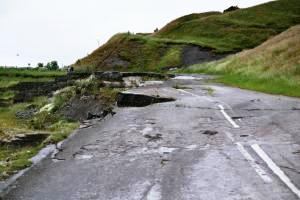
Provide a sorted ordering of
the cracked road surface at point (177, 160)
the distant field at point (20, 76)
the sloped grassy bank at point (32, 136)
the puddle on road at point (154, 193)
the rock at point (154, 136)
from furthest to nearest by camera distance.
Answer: the distant field at point (20, 76) → the rock at point (154, 136) → the sloped grassy bank at point (32, 136) → the cracked road surface at point (177, 160) → the puddle on road at point (154, 193)

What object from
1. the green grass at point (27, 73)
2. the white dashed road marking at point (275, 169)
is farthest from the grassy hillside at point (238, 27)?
the white dashed road marking at point (275, 169)

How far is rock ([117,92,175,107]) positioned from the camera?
2105cm

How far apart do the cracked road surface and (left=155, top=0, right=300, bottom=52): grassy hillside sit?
5916 centimetres

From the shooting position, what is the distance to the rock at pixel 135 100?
21.0 metres

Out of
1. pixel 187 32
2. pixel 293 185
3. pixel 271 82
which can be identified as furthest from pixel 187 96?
pixel 187 32

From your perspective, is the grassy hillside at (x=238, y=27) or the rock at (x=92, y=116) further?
the grassy hillside at (x=238, y=27)

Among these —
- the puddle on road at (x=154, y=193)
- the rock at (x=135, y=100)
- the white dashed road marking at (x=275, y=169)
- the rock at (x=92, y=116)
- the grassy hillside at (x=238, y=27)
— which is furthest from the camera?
the grassy hillside at (x=238, y=27)

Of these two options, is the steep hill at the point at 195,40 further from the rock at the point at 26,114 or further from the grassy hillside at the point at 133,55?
the rock at the point at 26,114

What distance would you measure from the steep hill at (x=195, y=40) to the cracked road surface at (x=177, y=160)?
52.7 m

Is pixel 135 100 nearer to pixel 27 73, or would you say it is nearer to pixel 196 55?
pixel 27 73

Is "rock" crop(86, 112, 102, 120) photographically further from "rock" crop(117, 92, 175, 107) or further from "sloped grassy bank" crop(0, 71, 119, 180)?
"rock" crop(117, 92, 175, 107)

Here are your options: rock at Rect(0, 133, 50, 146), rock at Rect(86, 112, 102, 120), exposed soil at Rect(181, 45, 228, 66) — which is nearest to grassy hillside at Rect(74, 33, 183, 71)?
exposed soil at Rect(181, 45, 228, 66)

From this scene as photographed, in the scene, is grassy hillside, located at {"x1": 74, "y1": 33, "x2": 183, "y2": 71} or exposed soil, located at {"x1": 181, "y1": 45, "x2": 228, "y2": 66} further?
grassy hillside, located at {"x1": 74, "y1": 33, "x2": 183, "y2": 71}

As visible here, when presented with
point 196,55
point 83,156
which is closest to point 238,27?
point 196,55
